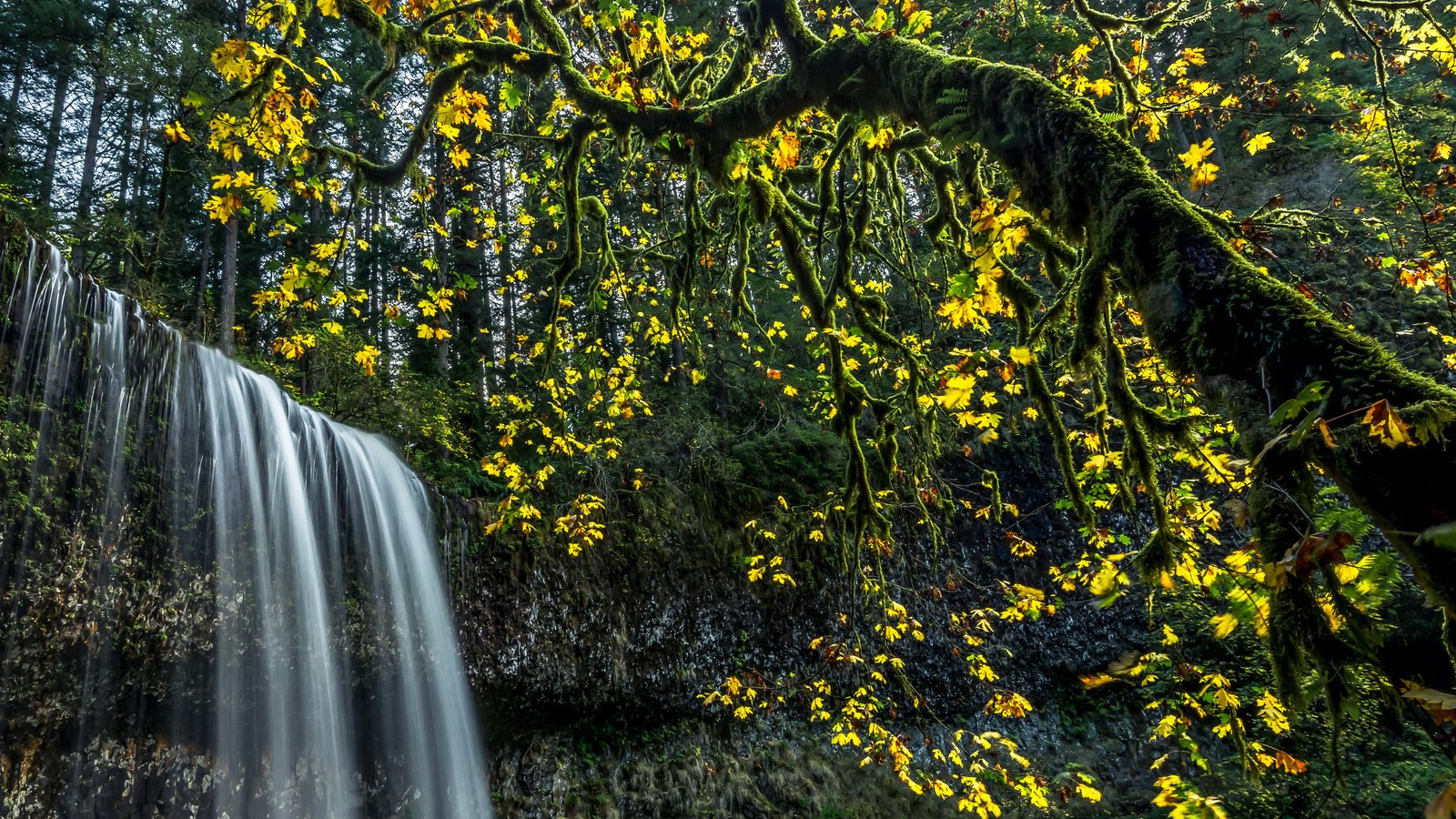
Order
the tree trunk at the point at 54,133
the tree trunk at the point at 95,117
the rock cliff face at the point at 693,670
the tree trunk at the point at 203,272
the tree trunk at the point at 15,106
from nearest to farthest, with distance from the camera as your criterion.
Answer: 1. the rock cliff face at the point at 693,670
2. the tree trunk at the point at 203,272
3. the tree trunk at the point at 95,117
4. the tree trunk at the point at 15,106
5. the tree trunk at the point at 54,133

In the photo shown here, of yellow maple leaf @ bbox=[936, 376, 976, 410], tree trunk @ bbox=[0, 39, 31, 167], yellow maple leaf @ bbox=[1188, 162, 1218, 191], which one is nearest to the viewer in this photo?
yellow maple leaf @ bbox=[936, 376, 976, 410]

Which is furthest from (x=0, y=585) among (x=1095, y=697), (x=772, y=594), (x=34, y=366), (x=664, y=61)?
(x=1095, y=697)

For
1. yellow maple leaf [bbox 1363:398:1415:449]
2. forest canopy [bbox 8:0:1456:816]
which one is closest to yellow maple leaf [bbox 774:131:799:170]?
forest canopy [bbox 8:0:1456:816]

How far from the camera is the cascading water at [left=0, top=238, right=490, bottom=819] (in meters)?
4.47

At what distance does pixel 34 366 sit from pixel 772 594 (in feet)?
26.2

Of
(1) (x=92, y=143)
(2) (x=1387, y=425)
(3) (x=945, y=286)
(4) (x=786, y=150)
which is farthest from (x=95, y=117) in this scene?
(2) (x=1387, y=425)

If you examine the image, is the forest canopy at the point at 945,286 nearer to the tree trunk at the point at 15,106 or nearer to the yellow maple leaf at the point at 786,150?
the yellow maple leaf at the point at 786,150

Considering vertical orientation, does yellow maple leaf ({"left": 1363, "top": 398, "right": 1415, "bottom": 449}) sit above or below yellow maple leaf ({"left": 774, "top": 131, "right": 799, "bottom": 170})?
below

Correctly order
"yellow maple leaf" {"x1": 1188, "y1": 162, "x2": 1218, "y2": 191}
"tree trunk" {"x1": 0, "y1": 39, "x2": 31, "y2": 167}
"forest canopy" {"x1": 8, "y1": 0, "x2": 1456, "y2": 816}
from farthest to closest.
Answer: "tree trunk" {"x1": 0, "y1": 39, "x2": 31, "y2": 167}, "yellow maple leaf" {"x1": 1188, "y1": 162, "x2": 1218, "y2": 191}, "forest canopy" {"x1": 8, "y1": 0, "x2": 1456, "y2": 816}

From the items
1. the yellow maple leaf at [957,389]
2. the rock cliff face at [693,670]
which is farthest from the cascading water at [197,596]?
the yellow maple leaf at [957,389]

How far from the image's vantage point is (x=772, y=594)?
9547 mm

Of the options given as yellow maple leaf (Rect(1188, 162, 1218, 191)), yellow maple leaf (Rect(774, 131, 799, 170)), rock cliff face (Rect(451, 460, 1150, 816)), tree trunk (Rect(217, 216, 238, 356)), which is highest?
tree trunk (Rect(217, 216, 238, 356))

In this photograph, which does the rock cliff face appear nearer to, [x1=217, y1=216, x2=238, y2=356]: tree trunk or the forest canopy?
the forest canopy

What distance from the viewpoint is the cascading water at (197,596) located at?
4469 millimetres
